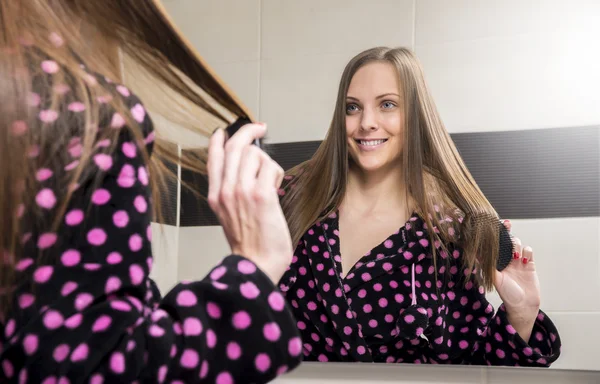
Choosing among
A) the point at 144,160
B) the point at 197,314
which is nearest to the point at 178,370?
the point at 197,314

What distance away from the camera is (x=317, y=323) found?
1.18 metres

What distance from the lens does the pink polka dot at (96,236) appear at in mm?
467

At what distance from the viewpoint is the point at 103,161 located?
0.48 m

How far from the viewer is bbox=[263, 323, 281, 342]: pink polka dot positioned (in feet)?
1.64

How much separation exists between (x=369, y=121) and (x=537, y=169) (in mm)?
343

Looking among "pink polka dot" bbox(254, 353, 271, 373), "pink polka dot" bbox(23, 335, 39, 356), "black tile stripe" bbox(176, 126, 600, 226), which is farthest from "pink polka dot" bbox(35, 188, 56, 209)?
"black tile stripe" bbox(176, 126, 600, 226)

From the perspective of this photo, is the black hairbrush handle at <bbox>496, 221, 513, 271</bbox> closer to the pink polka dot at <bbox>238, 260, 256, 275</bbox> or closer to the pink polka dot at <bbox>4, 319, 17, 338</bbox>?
the pink polka dot at <bbox>238, 260, 256, 275</bbox>

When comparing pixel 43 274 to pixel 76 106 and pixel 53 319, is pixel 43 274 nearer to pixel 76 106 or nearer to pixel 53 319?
pixel 53 319

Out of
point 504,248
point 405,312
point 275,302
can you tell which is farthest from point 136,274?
point 504,248

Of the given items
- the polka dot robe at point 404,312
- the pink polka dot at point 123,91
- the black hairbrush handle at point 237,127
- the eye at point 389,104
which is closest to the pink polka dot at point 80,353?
the pink polka dot at point 123,91

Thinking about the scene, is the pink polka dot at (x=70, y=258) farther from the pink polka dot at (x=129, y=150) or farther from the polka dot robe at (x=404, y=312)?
the polka dot robe at (x=404, y=312)

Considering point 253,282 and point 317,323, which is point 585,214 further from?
point 253,282

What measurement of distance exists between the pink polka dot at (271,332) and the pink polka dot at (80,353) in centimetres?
14

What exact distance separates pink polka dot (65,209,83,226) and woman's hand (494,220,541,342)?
34.9 inches
